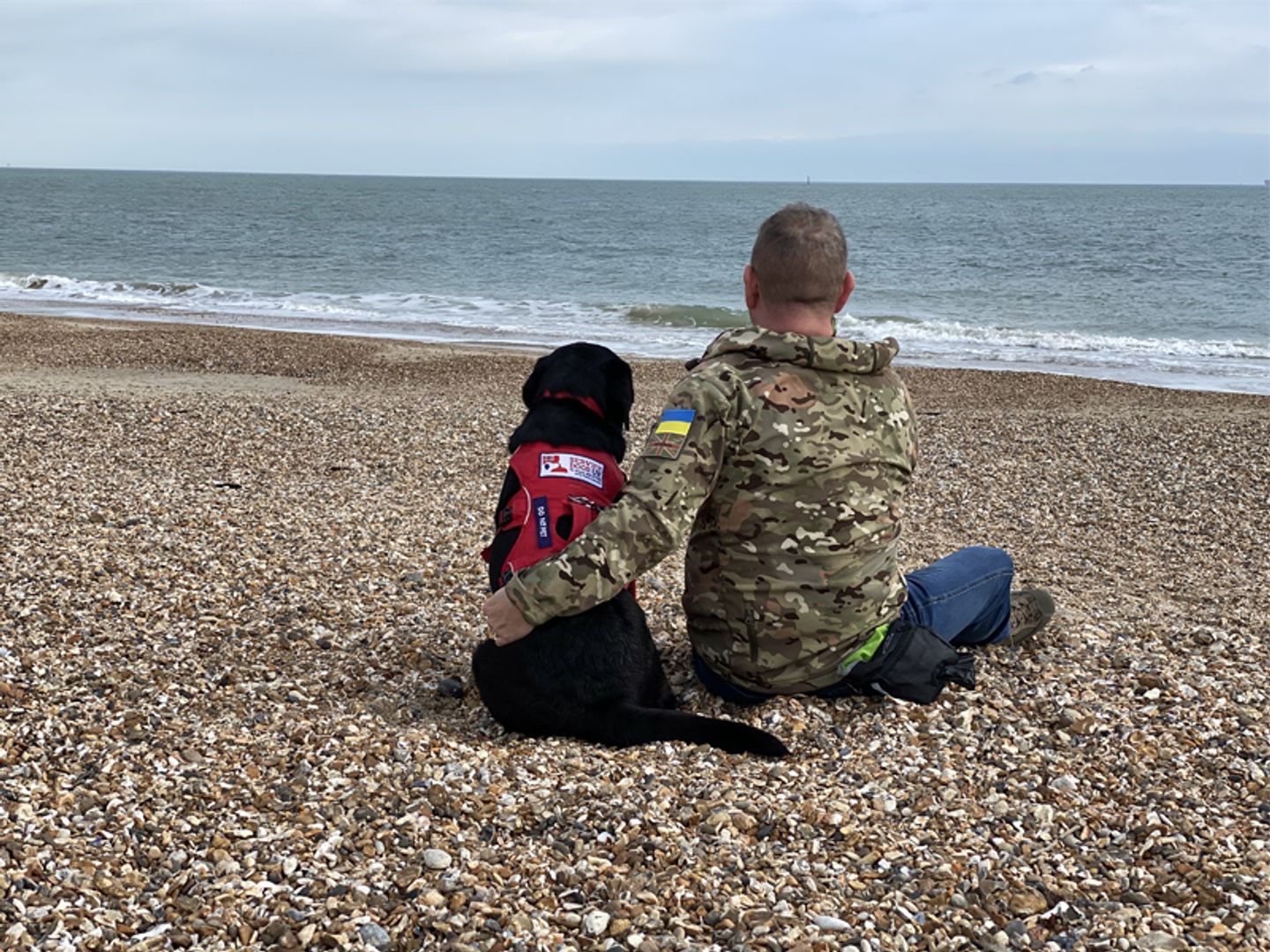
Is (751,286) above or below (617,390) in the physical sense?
above

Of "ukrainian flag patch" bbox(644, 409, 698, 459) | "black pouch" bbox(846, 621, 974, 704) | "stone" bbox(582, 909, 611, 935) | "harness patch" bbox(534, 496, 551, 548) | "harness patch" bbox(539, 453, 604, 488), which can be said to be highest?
"ukrainian flag patch" bbox(644, 409, 698, 459)

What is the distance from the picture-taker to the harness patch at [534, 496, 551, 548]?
Result: 11.6ft

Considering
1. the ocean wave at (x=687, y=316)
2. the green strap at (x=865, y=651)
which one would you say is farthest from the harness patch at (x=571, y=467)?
the ocean wave at (x=687, y=316)

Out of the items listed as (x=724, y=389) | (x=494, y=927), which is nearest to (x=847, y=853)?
(x=494, y=927)

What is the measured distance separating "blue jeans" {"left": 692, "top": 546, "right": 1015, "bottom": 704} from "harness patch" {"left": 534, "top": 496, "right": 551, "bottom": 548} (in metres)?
0.86

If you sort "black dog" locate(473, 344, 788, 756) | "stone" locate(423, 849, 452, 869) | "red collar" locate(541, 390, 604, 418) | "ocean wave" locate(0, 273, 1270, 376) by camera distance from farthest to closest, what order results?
"ocean wave" locate(0, 273, 1270, 376), "red collar" locate(541, 390, 604, 418), "black dog" locate(473, 344, 788, 756), "stone" locate(423, 849, 452, 869)

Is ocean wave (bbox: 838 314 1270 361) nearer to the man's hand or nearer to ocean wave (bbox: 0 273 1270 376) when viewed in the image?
ocean wave (bbox: 0 273 1270 376)

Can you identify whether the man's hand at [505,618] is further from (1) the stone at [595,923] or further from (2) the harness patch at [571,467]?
(1) the stone at [595,923]

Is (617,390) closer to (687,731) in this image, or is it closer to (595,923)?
(687,731)

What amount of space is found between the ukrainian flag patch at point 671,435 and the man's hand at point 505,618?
2.03ft

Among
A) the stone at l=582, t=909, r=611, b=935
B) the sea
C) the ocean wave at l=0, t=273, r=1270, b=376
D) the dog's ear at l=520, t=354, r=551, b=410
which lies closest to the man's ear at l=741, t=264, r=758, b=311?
the dog's ear at l=520, t=354, r=551, b=410

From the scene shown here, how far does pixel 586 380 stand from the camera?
383 centimetres

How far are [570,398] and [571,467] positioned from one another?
29cm

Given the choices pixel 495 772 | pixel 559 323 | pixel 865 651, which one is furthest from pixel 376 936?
pixel 559 323
